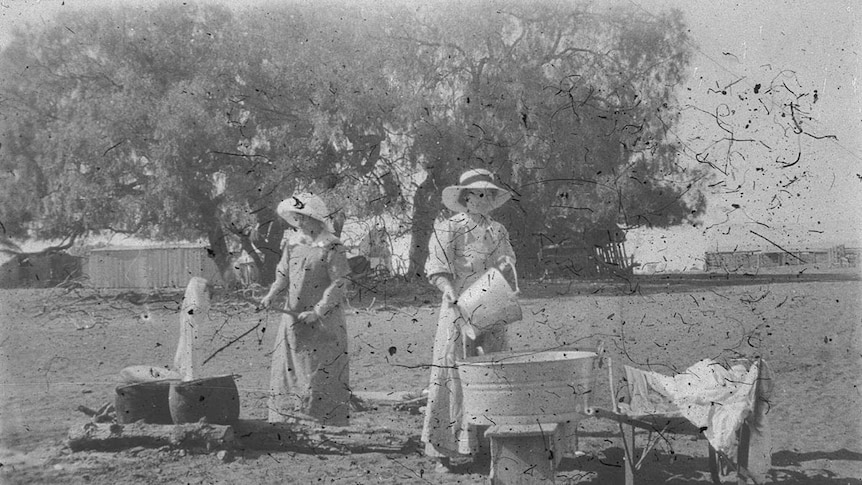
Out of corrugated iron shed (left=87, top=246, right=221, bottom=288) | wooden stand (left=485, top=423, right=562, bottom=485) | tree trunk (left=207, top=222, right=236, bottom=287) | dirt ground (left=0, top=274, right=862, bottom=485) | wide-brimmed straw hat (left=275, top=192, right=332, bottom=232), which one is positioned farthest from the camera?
corrugated iron shed (left=87, top=246, right=221, bottom=288)

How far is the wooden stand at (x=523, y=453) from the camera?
367cm

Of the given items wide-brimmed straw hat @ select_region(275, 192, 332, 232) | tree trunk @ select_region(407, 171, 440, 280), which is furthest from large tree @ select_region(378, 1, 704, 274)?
wide-brimmed straw hat @ select_region(275, 192, 332, 232)

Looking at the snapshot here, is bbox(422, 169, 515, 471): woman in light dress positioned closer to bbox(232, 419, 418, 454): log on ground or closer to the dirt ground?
the dirt ground

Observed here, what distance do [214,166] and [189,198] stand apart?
38cm

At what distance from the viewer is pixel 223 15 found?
20.0 ft

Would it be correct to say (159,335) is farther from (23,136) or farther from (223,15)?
(223,15)

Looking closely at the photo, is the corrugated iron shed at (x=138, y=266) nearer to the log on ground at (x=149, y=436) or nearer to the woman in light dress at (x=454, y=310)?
the log on ground at (x=149, y=436)

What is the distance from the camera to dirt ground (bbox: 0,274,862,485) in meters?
4.77

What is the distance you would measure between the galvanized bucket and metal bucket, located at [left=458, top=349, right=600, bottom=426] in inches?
17.2

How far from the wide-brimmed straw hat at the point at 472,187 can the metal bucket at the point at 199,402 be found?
6.48 feet

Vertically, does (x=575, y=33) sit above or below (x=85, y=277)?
above

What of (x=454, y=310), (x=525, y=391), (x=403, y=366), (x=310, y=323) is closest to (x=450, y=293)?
(x=454, y=310)

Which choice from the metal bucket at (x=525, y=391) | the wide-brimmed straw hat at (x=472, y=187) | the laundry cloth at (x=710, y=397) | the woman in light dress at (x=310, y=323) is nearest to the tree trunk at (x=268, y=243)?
the woman in light dress at (x=310, y=323)

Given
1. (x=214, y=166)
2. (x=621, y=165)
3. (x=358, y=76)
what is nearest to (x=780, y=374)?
(x=621, y=165)
